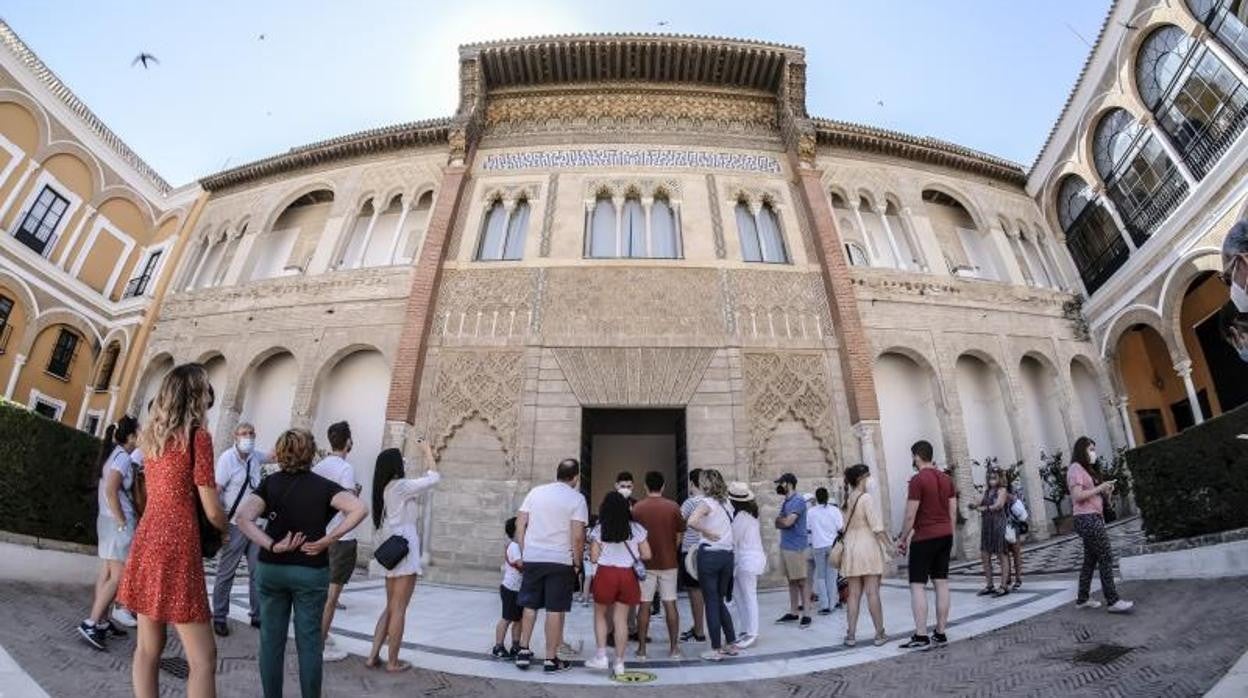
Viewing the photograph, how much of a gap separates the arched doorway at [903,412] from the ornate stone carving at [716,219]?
4023 mm

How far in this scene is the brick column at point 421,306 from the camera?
35.4 ft

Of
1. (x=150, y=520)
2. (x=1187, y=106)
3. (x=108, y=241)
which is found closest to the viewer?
(x=150, y=520)

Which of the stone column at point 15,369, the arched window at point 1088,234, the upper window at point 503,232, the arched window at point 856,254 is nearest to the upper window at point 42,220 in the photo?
the stone column at point 15,369

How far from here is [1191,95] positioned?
11.9 meters

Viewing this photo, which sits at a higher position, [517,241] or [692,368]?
[517,241]

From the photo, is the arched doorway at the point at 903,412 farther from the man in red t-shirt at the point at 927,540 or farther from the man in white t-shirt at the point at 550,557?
the man in white t-shirt at the point at 550,557

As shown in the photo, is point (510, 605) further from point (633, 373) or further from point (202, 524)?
point (633, 373)

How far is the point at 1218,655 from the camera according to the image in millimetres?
3547

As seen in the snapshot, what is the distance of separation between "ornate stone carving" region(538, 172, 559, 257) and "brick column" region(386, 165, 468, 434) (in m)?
1.98

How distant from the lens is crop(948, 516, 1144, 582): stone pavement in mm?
7969

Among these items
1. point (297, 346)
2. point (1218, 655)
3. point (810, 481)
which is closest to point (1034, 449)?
point (810, 481)

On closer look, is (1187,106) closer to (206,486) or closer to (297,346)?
(206,486)

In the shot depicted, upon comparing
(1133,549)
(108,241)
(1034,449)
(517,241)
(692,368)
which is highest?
(108,241)

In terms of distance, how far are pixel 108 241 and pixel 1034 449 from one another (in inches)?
915
